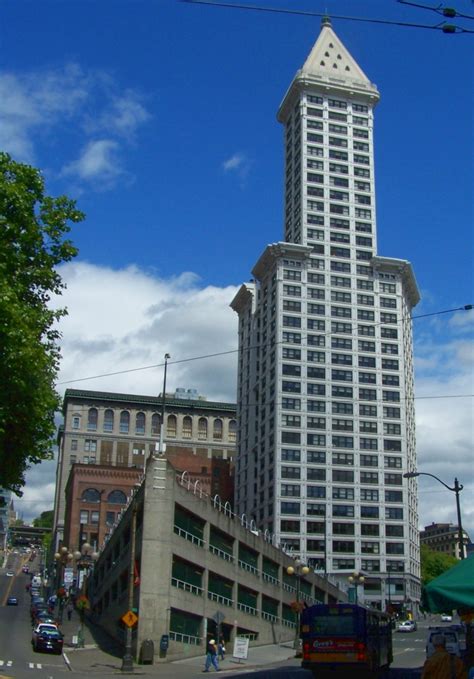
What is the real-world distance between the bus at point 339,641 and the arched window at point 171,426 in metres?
120

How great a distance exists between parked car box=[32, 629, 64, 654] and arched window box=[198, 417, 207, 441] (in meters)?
106

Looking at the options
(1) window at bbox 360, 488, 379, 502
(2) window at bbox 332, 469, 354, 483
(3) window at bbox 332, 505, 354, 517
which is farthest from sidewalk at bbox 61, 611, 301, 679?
(1) window at bbox 360, 488, 379, 502

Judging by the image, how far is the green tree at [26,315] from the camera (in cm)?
2331

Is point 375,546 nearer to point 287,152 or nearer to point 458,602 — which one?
point 287,152

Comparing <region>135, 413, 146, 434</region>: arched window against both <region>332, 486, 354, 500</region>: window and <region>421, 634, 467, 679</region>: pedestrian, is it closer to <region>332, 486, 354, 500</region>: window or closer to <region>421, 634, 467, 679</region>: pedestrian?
<region>332, 486, 354, 500</region>: window

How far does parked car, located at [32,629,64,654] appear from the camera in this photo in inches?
1676

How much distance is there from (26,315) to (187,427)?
126142 millimetres

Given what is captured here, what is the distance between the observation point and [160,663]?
3969cm

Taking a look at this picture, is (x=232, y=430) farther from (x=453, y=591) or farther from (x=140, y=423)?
(x=453, y=591)

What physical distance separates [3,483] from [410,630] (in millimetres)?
61014

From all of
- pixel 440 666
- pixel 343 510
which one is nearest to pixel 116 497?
pixel 343 510

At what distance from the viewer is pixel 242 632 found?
175ft

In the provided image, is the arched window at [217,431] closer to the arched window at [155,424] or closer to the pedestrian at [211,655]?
the arched window at [155,424]

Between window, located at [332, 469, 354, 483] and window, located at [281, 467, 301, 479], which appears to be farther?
window, located at [332, 469, 354, 483]
